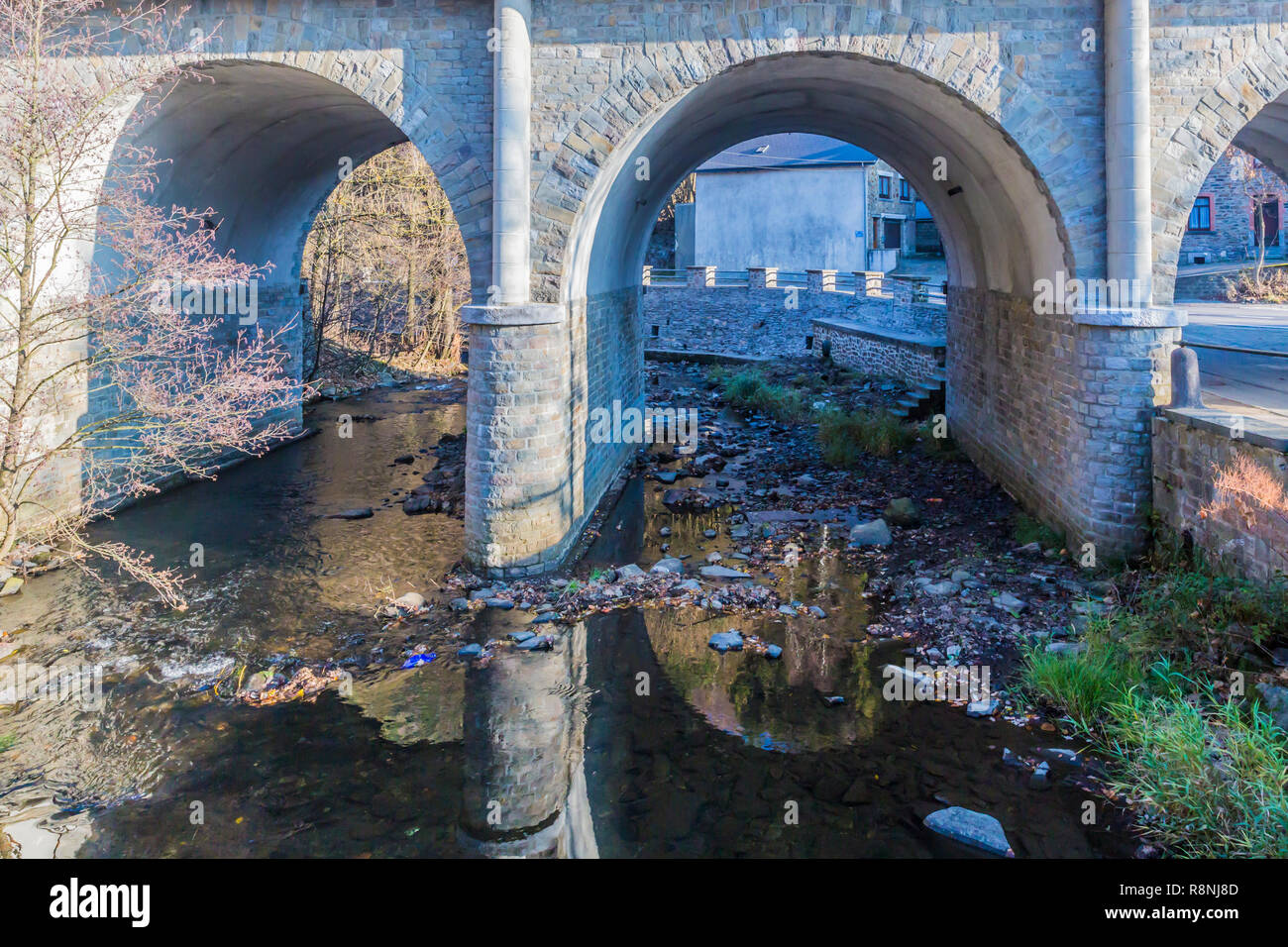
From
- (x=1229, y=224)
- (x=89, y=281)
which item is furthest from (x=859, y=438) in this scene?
(x=1229, y=224)

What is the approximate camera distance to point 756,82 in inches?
452

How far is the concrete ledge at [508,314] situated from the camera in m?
9.75

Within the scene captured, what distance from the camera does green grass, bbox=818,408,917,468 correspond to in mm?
15281

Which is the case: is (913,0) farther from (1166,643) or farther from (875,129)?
(1166,643)

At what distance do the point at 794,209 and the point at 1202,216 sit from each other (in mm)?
13415

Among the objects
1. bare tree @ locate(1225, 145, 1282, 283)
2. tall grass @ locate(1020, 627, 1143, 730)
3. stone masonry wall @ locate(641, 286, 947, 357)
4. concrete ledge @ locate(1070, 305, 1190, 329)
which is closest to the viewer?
tall grass @ locate(1020, 627, 1143, 730)

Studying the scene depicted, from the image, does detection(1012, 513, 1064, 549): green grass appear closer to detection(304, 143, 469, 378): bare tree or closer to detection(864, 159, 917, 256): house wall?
detection(304, 143, 469, 378): bare tree

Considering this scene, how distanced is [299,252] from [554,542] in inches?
400

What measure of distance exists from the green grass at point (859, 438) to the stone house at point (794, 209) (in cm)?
2139

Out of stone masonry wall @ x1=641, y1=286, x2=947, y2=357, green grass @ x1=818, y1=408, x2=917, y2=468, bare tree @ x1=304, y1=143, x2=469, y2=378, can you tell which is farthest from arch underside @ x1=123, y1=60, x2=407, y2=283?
stone masonry wall @ x1=641, y1=286, x2=947, y2=357

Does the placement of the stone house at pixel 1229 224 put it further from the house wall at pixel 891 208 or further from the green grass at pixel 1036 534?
the green grass at pixel 1036 534

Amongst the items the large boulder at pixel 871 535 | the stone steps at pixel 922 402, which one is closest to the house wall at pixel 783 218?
the stone steps at pixel 922 402

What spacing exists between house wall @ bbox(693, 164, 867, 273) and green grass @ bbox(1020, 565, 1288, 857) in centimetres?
2906
